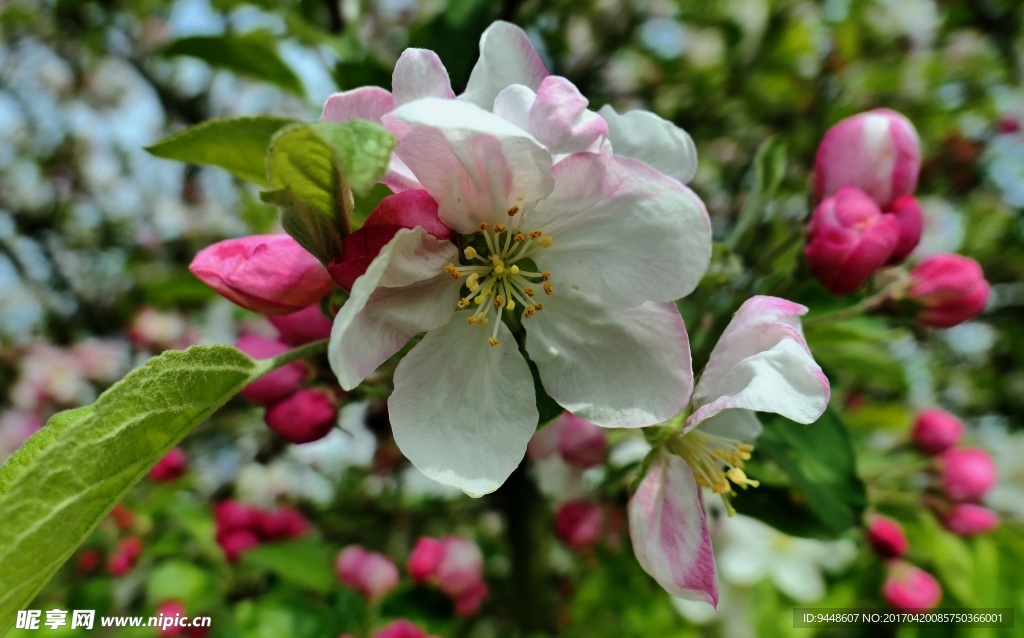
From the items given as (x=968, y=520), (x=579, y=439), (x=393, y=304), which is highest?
(x=393, y=304)

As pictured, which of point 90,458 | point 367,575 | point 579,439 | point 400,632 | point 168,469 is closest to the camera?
point 90,458

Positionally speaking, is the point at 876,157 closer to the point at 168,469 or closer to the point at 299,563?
the point at 299,563

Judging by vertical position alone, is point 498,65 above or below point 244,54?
above

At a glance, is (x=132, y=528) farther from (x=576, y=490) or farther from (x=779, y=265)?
(x=779, y=265)

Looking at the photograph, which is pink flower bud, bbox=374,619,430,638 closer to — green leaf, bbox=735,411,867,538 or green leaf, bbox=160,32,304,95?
green leaf, bbox=735,411,867,538

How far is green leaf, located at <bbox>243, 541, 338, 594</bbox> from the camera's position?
4.98 ft

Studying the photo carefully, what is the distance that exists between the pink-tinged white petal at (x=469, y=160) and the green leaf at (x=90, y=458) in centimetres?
23

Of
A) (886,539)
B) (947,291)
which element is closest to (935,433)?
(886,539)

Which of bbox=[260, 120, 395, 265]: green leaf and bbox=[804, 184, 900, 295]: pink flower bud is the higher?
bbox=[260, 120, 395, 265]: green leaf

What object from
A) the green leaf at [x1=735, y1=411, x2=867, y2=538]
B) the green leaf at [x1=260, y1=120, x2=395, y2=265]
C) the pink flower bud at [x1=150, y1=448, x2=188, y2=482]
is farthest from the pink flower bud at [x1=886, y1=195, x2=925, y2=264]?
the pink flower bud at [x1=150, y1=448, x2=188, y2=482]

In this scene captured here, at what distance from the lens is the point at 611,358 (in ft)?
2.23

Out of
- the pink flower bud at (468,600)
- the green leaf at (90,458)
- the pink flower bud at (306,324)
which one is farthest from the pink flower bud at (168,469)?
the green leaf at (90,458)

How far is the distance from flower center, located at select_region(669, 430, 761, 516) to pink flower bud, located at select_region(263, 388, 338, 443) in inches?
16.1

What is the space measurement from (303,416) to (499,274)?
323 millimetres
